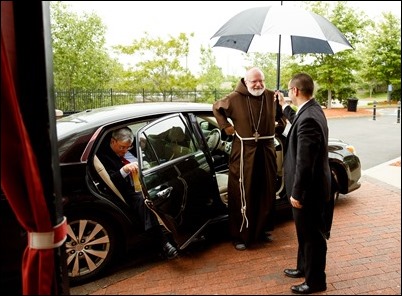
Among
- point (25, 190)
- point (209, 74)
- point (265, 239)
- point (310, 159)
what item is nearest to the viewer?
point (25, 190)

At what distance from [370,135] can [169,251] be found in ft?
30.8

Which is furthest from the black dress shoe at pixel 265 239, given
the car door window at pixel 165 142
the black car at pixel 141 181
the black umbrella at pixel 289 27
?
the black umbrella at pixel 289 27

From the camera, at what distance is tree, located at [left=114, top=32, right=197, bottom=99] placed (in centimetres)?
488

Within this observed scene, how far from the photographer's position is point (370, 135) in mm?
10508

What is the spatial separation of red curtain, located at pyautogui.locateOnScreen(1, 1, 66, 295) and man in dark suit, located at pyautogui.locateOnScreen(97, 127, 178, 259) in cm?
113

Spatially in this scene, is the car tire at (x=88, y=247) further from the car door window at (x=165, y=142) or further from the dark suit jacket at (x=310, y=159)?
the dark suit jacket at (x=310, y=159)

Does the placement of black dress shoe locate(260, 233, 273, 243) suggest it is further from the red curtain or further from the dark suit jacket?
the red curtain

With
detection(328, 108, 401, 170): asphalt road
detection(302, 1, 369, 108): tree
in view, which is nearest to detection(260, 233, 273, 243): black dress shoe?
detection(302, 1, 369, 108): tree

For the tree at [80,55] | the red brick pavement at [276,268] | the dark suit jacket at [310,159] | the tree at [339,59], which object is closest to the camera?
the red brick pavement at [276,268]

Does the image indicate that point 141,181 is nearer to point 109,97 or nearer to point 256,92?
point 256,92

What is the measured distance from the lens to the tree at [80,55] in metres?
3.03

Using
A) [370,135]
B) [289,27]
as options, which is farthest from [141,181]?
[370,135]

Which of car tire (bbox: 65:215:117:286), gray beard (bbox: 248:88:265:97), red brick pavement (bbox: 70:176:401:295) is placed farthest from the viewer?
gray beard (bbox: 248:88:265:97)

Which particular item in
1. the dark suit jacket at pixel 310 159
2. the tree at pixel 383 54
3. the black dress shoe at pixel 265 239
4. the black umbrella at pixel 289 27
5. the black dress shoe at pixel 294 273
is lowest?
the black dress shoe at pixel 265 239
